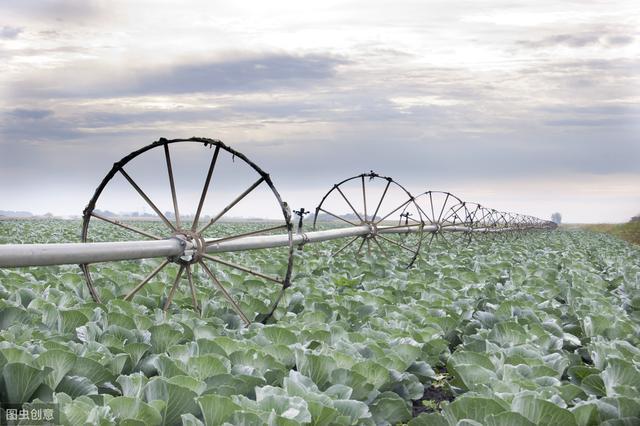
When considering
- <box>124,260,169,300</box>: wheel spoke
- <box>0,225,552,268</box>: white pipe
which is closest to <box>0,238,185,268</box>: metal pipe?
<box>0,225,552,268</box>: white pipe

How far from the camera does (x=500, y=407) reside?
270cm

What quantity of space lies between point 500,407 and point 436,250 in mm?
11940

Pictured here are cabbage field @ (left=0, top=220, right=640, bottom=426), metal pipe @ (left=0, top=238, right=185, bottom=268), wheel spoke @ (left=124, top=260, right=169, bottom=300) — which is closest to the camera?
cabbage field @ (left=0, top=220, right=640, bottom=426)

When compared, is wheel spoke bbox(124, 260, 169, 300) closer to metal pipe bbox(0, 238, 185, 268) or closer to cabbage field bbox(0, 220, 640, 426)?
cabbage field bbox(0, 220, 640, 426)

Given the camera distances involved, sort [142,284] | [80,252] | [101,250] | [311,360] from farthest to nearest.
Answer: [142,284], [101,250], [80,252], [311,360]

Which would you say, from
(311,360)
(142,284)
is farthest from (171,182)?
(311,360)

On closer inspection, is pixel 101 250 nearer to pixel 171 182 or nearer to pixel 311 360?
pixel 171 182

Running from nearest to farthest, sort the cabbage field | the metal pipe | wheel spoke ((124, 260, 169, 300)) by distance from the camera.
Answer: the cabbage field, the metal pipe, wheel spoke ((124, 260, 169, 300))

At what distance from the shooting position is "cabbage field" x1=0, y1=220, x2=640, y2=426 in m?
2.69

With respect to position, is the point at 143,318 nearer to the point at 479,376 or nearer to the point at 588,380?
the point at 479,376

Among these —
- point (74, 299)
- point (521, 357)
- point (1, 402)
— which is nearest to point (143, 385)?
point (1, 402)

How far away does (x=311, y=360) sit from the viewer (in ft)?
10.7

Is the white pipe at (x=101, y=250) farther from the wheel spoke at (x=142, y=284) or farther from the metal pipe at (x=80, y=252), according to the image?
the wheel spoke at (x=142, y=284)

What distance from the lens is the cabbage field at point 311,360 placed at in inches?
106
